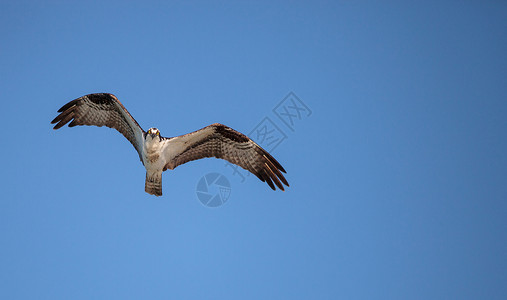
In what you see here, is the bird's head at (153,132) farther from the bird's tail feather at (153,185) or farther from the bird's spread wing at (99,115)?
the bird's tail feather at (153,185)

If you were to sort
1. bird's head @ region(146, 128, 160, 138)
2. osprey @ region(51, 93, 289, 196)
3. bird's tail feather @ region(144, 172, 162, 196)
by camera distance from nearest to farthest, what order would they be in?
bird's head @ region(146, 128, 160, 138)
osprey @ region(51, 93, 289, 196)
bird's tail feather @ region(144, 172, 162, 196)

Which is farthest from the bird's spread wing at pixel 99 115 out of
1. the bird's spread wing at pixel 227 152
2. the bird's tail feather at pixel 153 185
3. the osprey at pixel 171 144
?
the bird's spread wing at pixel 227 152

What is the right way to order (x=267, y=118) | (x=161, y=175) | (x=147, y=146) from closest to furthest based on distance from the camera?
(x=147, y=146) → (x=161, y=175) → (x=267, y=118)

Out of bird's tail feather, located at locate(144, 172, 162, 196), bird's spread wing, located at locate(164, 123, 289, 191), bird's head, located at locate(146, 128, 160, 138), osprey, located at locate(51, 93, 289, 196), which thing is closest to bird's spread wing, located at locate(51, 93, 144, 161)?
osprey, located at locate(51, 93, 289, 196)

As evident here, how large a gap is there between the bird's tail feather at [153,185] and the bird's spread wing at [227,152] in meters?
0.43

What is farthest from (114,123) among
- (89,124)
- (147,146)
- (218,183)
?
(218,183)

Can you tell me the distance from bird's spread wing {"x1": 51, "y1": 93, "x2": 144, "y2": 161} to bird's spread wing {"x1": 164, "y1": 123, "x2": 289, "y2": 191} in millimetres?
989

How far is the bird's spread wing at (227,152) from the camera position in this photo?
37.1 ft

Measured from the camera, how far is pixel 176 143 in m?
11.2

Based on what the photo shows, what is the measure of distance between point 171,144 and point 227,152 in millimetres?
1538

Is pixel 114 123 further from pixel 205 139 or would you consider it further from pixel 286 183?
pixel 286 183

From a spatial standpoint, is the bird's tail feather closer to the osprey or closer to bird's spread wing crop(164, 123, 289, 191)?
the osprey

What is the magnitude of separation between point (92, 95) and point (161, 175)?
2722mm

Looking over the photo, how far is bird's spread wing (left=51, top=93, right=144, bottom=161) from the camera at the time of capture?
1125 cm
